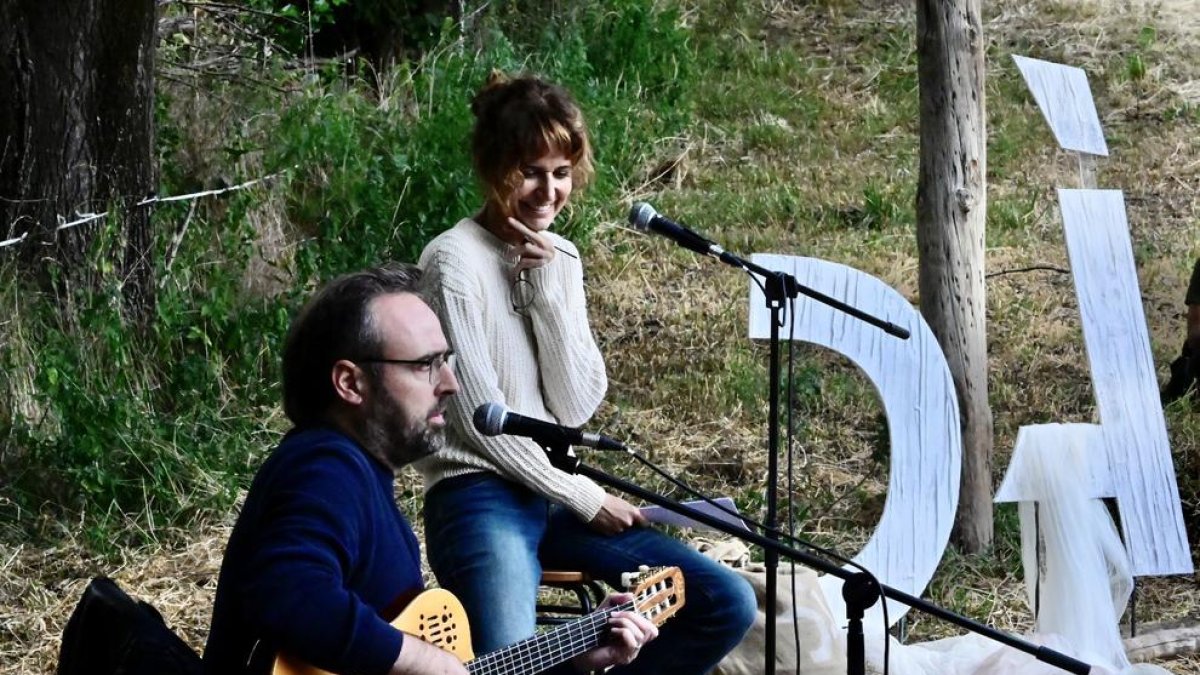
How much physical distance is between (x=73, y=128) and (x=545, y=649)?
394 centimetres

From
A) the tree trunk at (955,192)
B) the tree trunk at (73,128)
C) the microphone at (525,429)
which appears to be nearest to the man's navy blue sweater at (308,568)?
the microphone at (525,429)

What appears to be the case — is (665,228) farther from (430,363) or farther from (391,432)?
(391,432)

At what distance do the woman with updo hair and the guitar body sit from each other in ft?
1.63

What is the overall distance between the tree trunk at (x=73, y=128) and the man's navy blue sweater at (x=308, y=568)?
3624mm

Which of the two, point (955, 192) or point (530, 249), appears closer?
point (530, 249)

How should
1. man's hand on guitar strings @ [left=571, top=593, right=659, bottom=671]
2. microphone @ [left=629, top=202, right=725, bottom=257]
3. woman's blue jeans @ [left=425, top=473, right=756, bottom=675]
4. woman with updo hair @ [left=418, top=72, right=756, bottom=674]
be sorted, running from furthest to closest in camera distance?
woman with updo hair @ [left=418, top=72, right=756, bottom=674] < woman's blue jeans @ [left=425, top=473, right=756, bottom=675] < microphone @ [left=629, top=202, right=725, bottom=257] < man's hand on guitar strings @ [left=571, top=593, right=659, bottom=671]

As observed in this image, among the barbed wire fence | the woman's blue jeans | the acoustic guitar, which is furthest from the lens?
the barbed wire fence

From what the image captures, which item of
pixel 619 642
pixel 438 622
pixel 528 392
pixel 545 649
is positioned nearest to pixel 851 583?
pixel 619 642

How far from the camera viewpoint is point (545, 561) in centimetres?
411

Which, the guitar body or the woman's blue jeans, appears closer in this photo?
the guitar body

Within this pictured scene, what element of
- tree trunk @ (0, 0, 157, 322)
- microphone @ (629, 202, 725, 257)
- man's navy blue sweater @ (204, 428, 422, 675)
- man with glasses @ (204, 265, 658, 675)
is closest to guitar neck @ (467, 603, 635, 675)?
man with glasses @ (204, 265, 658, 675)

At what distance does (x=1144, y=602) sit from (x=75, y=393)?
3.72 m

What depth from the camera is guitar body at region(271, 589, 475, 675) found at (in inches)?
126

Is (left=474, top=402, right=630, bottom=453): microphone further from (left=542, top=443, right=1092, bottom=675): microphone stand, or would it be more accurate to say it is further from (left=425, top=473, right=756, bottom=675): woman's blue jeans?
(left=425, top=473, right=756, bottom=675): woman's blue jeans
